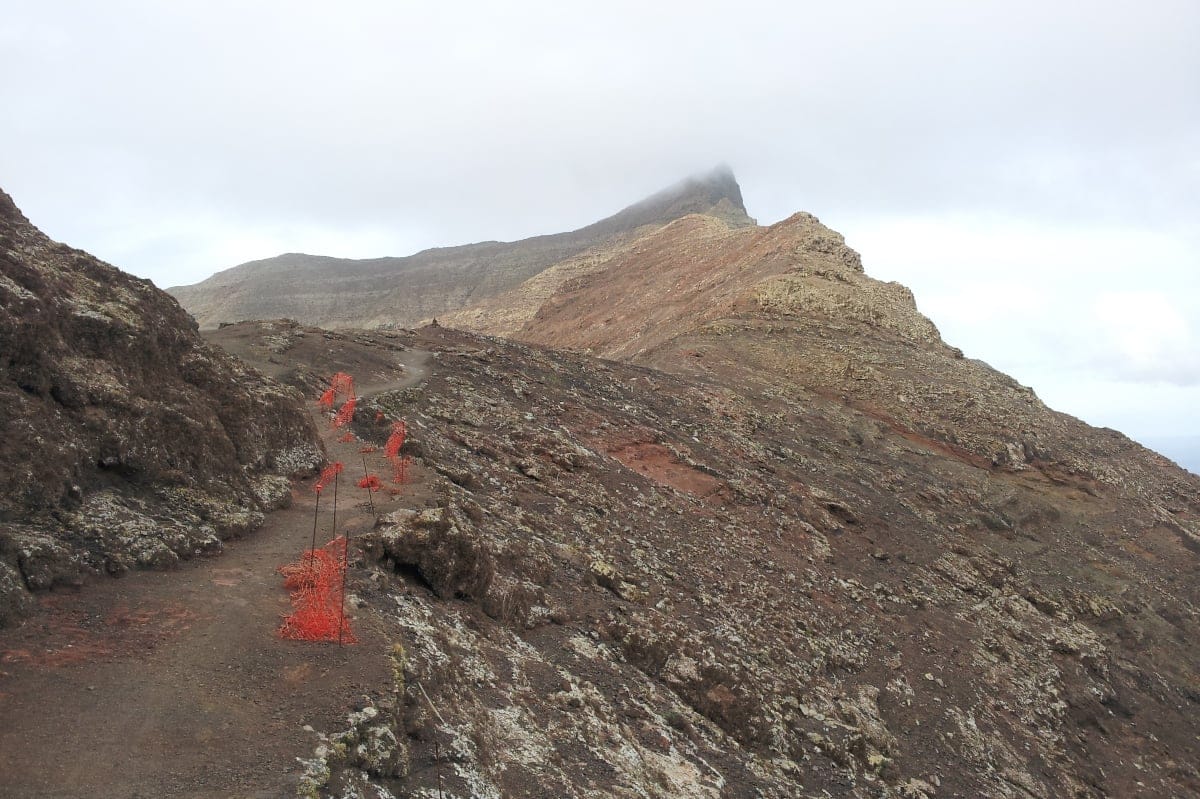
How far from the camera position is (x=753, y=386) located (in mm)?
28953

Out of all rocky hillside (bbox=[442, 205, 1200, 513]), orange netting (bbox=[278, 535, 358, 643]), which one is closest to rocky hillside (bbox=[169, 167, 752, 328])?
rocky hillside (bbox=[442, 205, 1200, 513])

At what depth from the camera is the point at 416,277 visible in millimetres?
90750

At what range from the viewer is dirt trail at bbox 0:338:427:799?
15.6 feet

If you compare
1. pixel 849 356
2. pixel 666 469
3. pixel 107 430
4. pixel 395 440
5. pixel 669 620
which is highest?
pixel 849 356

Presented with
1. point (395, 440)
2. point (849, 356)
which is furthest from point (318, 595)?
point (849, 356)

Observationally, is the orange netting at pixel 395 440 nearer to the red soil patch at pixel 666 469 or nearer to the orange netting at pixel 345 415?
the orange netting at pixel 345 415

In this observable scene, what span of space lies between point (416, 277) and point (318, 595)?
87406 mm

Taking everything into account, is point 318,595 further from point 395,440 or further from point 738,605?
point 738,605

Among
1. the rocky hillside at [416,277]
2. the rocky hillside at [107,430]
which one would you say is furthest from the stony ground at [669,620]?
the rocky hillside at [416,277]

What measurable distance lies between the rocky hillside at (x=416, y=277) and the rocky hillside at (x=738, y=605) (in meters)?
58.0

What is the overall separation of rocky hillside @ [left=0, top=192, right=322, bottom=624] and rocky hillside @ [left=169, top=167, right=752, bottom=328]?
69.3 meters

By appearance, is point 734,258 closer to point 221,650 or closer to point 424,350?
point 424,350

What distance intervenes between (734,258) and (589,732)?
130ft

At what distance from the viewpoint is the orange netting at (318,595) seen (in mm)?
6715
